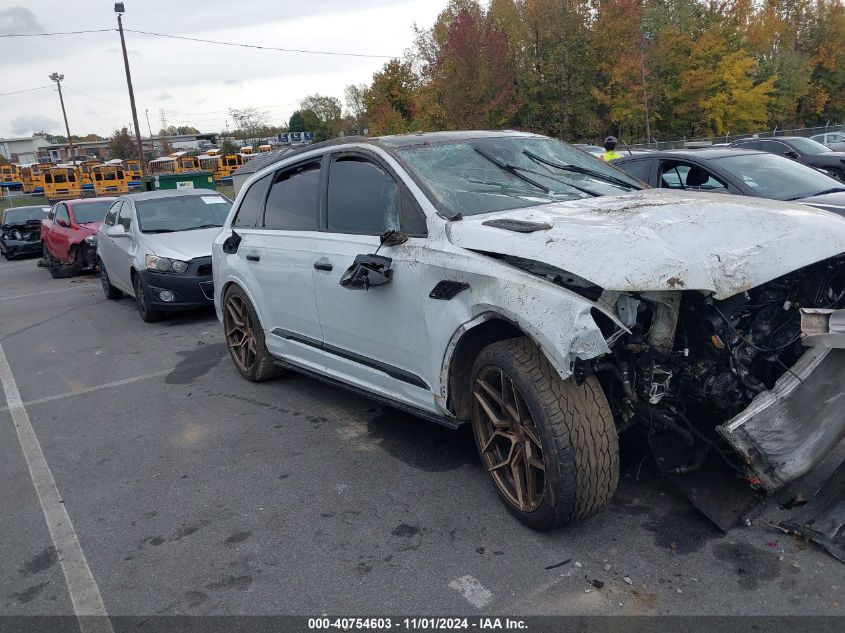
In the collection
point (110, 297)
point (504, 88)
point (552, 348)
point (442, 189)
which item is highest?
point (504, 88)

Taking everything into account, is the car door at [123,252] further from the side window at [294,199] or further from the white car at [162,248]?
the side window at [294,199]

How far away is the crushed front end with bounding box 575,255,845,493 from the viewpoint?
9.59 ft

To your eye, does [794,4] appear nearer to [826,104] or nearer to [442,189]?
[826,104]

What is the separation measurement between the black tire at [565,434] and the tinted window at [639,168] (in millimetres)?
5846

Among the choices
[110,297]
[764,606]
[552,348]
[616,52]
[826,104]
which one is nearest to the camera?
[764,606]

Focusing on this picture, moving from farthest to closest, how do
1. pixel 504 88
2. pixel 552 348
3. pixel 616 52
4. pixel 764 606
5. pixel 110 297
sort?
pixel 616 52
pixel 504 88
pixel 110 297
pixel 552 348
pixel 764 606

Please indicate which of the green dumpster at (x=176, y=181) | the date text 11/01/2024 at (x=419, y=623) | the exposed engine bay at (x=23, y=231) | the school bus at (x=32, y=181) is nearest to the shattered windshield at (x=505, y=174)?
the date text 11/01/2024 at (x=419, y=623)

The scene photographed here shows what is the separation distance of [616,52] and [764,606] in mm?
35455

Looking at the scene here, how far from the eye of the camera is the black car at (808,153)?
13070 millimetres

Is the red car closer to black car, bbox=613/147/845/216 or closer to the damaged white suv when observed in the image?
black car, bbox=613/147/845/216

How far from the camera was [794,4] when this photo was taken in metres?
44.8

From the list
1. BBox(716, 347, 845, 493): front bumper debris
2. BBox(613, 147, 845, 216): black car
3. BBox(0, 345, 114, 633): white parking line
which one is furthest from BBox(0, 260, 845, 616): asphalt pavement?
BBox(613, 147, 845, 216): black car

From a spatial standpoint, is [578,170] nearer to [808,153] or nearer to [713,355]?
[713,355]

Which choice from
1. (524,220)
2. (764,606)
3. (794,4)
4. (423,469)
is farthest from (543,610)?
(794,4)
